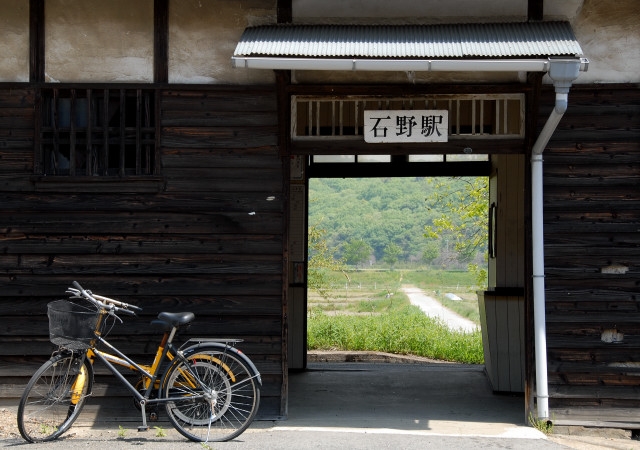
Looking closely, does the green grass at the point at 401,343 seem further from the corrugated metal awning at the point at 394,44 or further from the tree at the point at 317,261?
the tree at the point at 317,261

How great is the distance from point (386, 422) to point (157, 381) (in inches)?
92.4

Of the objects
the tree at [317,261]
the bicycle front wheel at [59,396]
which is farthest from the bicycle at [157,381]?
the tree at [317,261]

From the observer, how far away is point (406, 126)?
799cm

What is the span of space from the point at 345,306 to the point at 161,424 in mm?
33380

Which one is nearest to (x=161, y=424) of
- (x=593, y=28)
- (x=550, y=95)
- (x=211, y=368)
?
A: (x=211, y=368)

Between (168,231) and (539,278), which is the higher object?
(168,231)

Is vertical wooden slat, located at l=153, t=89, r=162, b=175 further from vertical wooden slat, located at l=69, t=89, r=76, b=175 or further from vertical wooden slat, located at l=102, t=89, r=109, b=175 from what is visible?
vertical wooden slat, located at l=69, t=89, r=76, b=175

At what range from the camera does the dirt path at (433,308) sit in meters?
34.3

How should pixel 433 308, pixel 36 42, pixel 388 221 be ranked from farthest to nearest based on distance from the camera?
pixel 388 221 → pixel 433 308 → pixel 36 42

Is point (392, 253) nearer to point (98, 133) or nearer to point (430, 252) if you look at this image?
point (430, 252)

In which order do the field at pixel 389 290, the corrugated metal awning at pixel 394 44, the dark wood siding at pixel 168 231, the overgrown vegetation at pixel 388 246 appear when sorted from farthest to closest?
1. the overgrown vegetation at pixel 388 246
2. the field at pixel 389 290
3. the dark wood siding at pixel 168 231
4. the corrugated metal awning at pixel 394 44

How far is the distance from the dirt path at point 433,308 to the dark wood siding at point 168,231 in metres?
24.6

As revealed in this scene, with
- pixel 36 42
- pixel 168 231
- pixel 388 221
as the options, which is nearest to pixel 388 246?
pixel 388 221

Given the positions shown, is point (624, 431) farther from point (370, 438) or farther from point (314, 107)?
point (314, 107)
